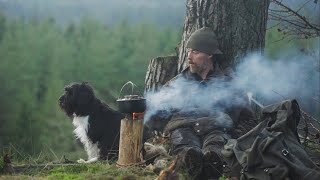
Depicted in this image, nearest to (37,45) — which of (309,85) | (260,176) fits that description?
(309,85)

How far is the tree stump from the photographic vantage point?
16.9 feet

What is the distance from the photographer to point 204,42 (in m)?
5.97

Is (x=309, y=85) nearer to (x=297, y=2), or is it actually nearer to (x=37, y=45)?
(x=297, y=2)

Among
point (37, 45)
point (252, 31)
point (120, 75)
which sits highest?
point (252, 31)

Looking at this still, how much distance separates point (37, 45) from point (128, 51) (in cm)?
449

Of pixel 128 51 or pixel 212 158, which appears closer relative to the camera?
pixel 212 158

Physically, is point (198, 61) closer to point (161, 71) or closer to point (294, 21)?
point (161, 71)

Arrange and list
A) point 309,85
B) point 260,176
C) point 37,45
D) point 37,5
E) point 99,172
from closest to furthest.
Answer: point 260,176 < point 99,172 < point 309,85 < point 37,5 < point 37,45

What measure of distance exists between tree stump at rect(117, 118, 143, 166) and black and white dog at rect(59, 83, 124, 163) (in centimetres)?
130

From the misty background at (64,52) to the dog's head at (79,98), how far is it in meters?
8.56

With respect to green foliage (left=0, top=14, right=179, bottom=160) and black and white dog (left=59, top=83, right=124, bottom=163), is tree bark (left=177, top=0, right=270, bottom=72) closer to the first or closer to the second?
black and white dog (left=59, top=83, right=124, bottom=163)

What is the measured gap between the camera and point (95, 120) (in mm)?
6531

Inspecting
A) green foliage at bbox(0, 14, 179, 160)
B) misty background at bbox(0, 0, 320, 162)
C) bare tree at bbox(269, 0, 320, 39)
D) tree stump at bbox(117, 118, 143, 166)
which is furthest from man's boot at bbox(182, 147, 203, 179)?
green foliage at bbox(0, 14, 179, 160)

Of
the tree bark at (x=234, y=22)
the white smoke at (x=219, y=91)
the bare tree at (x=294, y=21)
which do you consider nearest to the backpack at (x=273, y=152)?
the white smoke at (x=219, y=91)
